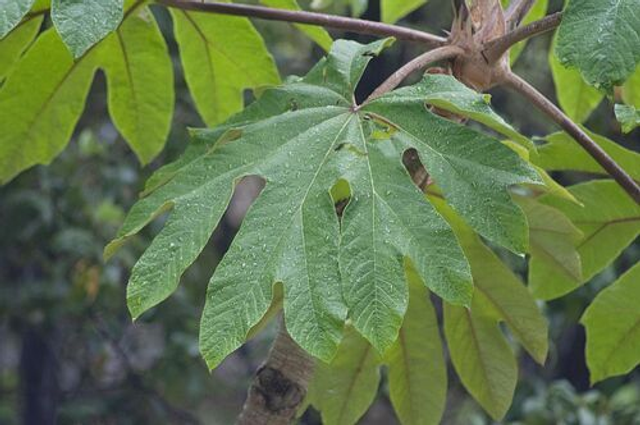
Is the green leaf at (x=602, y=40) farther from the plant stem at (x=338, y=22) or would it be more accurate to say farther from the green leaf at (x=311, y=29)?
the green leaf at (x=311, y=29)

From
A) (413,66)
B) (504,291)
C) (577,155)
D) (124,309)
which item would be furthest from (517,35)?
(124,309)

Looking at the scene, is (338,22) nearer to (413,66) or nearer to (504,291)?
(413,66)

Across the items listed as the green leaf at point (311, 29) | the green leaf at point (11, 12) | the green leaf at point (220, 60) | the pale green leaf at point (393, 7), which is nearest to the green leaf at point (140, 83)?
the green leaf at point (220, 60)

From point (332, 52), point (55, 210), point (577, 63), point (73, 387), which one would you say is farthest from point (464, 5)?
point (73, 387)

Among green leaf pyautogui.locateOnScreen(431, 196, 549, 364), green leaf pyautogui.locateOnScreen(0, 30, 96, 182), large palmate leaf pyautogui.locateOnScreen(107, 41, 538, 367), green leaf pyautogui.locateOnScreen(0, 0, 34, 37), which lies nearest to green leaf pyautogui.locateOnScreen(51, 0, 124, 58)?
green leaf pyautogui.locateOnScreen(0, 0, 34, 37)

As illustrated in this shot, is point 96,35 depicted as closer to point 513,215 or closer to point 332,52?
point 332,52

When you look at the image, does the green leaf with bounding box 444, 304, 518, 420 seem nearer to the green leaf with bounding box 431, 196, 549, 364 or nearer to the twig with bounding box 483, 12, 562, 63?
the green leaf with bounding box 431, 196, 549, 364
